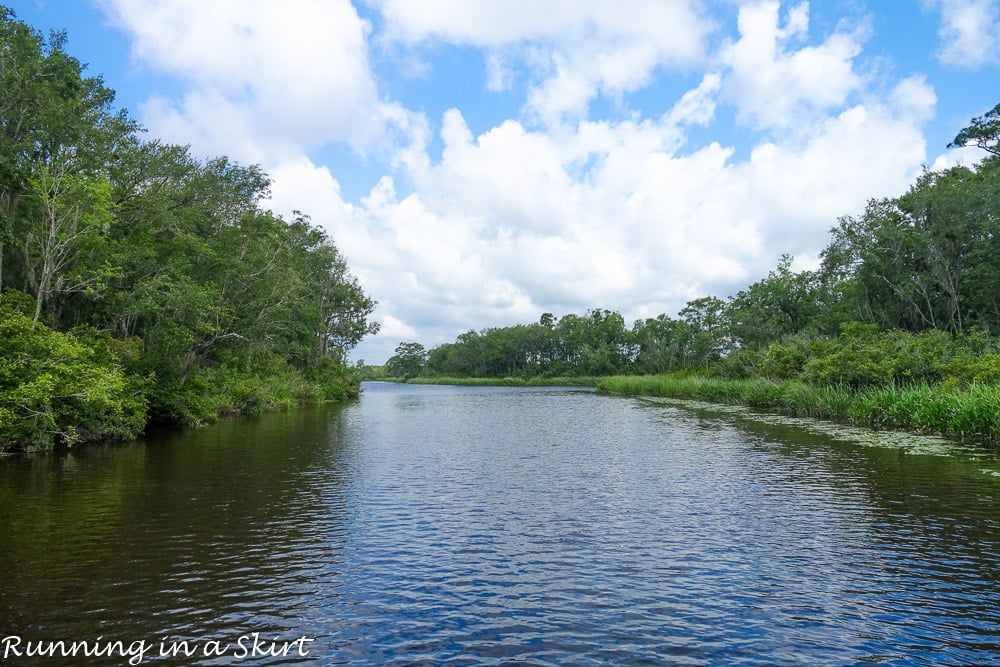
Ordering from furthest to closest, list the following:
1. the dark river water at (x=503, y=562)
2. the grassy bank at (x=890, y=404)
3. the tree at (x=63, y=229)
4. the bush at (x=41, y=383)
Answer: the tree at (x=63, y=229) < the grassy bank at (x=890, y=404) < the bush at (x=41, y=383) < the dark river water at (x=503, y=562)

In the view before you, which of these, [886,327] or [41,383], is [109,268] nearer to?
[41,383]

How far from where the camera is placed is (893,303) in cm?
5606

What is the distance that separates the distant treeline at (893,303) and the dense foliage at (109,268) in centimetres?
3883

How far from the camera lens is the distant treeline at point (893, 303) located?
3447cm

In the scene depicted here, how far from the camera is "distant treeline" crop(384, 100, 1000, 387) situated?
3447 centimetres

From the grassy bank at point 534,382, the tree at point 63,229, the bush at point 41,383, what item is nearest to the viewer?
the bush at point 41,383

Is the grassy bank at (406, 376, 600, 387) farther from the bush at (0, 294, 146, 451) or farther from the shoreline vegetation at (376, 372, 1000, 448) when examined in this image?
the bush at (0, 294, 146, 451)

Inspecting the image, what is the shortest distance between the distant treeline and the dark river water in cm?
1574

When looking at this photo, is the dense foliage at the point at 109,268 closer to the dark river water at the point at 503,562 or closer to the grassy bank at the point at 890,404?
the dark river water at the point at 503,562

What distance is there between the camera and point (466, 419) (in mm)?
43344

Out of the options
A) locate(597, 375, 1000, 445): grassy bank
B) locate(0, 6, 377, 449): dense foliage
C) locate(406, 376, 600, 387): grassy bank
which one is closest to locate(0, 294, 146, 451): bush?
locate(0, 6, 377, 449): dense foliage

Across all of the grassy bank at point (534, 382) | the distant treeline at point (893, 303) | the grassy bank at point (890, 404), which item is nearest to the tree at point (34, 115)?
the grassy bank at point (890, 404)

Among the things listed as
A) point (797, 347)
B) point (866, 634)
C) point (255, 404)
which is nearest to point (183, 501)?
point (866, 634)

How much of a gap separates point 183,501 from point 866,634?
50.6 feet
